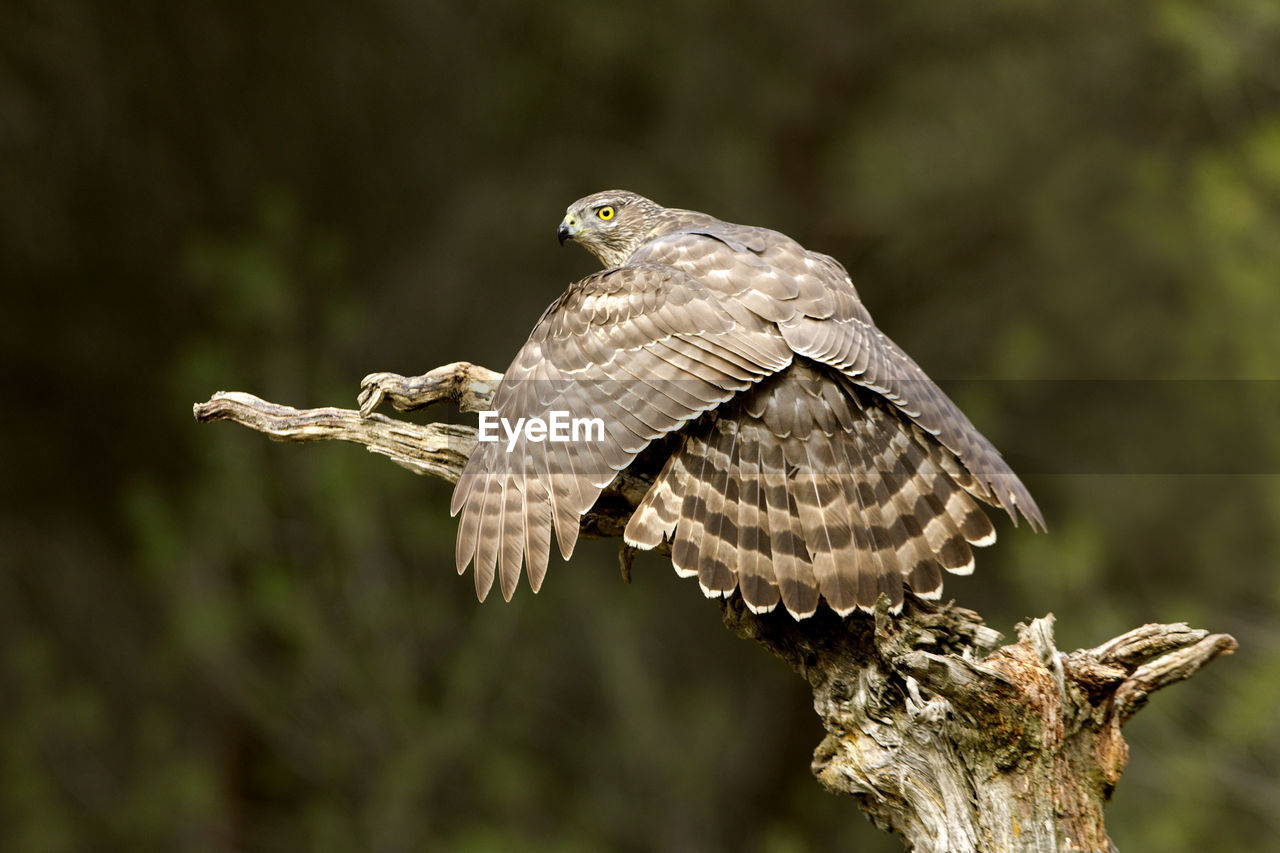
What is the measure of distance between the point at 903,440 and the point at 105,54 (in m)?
5.69

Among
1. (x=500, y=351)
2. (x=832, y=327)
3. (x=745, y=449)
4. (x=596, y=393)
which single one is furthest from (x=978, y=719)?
(x=500, y=351)

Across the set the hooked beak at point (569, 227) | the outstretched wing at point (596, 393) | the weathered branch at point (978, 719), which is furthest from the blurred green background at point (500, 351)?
the weathered branch at point (978, 719)

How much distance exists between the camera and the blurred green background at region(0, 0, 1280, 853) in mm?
6465

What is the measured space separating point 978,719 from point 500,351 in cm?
478

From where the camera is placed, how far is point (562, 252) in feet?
24.1

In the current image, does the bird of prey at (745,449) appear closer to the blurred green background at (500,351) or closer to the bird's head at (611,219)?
the bird's head at (611,219)

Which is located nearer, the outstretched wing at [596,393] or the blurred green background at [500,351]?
the outstretched wing at [596,393]

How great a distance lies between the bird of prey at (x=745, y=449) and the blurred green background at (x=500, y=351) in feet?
11.1

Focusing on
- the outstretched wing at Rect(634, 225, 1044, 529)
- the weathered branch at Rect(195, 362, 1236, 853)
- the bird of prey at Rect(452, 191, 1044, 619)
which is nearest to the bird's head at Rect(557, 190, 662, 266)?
the outstretched wing at Rect(634, 225, 1044, 529)

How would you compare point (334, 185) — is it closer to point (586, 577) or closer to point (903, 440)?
point (586, 577)

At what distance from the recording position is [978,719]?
259cm

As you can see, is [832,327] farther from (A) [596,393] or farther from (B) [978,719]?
(B) [978,719]

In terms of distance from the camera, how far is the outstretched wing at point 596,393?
2.89 meters

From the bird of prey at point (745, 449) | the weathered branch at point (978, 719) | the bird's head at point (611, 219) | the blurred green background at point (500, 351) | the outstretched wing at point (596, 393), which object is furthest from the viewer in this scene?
the blurred green background at point (500, 351)
